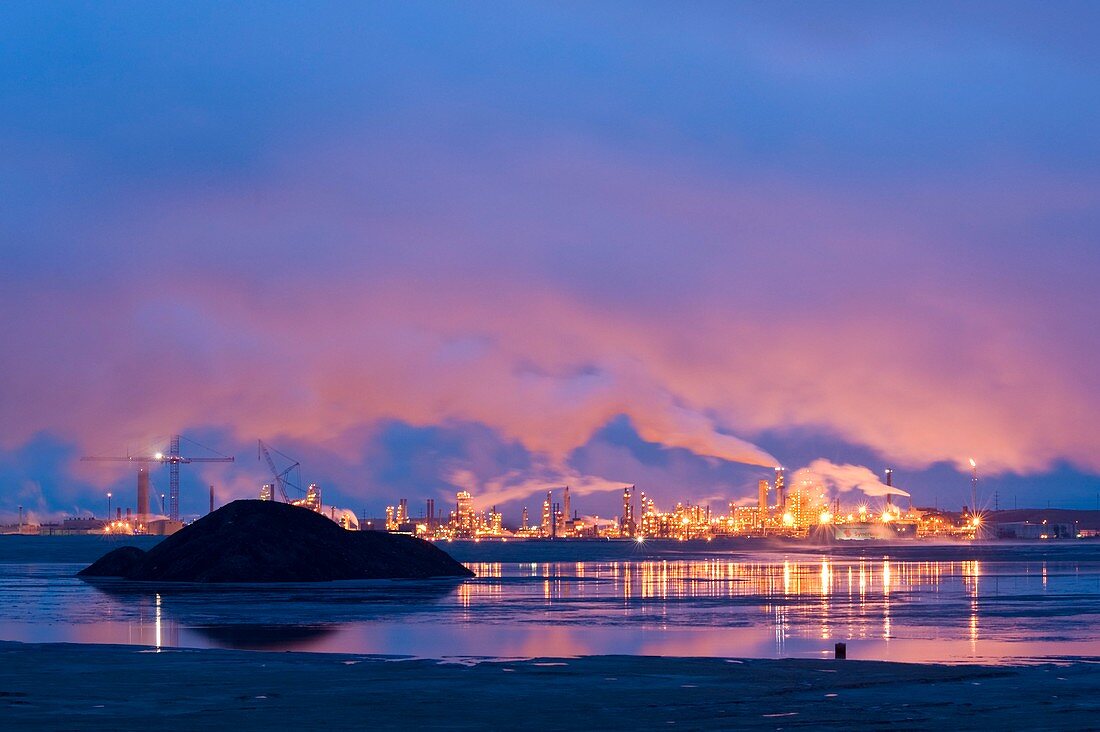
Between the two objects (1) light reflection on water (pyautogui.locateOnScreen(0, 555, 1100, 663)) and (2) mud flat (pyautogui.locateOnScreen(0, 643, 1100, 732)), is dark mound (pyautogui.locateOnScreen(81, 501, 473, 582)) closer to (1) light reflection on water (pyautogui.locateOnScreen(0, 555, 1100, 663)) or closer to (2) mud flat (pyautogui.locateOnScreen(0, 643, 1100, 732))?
(1) light reflection on water (pyautogui.locateOnScreen(0, 555, 1100, 663))

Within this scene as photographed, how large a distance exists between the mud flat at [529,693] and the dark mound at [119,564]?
190ft

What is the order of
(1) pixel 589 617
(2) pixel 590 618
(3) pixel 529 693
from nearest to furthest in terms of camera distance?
(3) pixel 529 693
(2) pixel 590 618
(1) pixel 589 617

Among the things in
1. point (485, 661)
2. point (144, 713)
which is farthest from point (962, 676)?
point (144, 713)

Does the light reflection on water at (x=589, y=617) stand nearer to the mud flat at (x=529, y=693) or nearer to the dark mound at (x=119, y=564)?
the mud flat at (x=529, y=693)

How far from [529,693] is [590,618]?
2314cm

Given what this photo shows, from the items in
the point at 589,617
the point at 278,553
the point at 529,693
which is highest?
the point at 529,693

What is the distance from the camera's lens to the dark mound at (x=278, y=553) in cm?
8281

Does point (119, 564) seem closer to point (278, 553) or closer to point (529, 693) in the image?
point (278, 553)

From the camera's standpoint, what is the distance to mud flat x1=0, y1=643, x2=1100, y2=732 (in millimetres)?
22203

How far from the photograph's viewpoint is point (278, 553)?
84.2 metres

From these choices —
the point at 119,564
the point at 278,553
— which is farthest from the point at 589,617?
the point at 119,564

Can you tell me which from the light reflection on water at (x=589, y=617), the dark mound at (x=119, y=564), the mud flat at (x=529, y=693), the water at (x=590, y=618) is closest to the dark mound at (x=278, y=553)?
the dark mound at (x=119, y=564)

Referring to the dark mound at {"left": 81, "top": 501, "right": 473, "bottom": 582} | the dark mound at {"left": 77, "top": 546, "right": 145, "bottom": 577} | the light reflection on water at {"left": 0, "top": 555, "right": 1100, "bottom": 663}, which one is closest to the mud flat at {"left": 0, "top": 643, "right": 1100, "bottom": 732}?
the light reflection on water at {"left": 0, "top": 555, "right": 1100, "bottom": 663}

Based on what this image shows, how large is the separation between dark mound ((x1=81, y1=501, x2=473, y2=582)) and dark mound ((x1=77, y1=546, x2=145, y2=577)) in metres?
0.27
